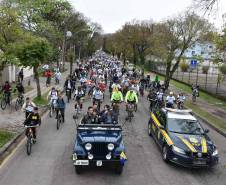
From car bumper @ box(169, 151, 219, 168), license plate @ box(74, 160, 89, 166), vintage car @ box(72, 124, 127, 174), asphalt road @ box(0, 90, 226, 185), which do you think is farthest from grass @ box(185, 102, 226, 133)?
license plate @ box(74, 160, 89, 166)

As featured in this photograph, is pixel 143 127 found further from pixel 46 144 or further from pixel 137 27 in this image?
pixel 137 27

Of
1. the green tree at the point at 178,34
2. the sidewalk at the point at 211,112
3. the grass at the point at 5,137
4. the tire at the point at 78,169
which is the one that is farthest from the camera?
the green tree at the point at 178,34

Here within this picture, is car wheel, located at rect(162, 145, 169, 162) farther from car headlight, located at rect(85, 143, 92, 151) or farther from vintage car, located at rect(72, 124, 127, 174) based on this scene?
car headlight, located at rect(85, 143, 92, 151)

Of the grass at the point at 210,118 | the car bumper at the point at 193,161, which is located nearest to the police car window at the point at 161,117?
the car bumper at the point at 193,161

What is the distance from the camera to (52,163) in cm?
1080

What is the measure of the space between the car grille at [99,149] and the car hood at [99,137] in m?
0.14

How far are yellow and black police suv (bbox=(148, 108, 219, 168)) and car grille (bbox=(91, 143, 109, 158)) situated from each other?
8.28 ft

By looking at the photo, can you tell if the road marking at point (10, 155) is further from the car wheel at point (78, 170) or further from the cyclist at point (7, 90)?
the cyclist at point (7, 90)

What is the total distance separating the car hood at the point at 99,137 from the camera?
9.84 meters

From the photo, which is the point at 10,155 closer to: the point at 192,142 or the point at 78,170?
the point at 78,170

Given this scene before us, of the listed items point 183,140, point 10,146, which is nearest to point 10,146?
point 10,146

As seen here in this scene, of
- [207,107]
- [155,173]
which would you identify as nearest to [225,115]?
[207,107]

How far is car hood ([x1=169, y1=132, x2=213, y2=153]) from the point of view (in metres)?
10.8

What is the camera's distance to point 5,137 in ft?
42.6
